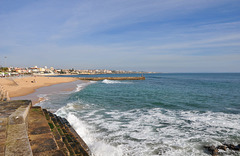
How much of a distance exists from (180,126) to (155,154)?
3978 mm

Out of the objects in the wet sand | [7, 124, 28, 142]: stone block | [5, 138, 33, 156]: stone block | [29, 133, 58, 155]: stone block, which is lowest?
the wet sand

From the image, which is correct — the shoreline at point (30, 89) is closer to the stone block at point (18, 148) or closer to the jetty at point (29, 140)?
the jetty at point (29, 140)

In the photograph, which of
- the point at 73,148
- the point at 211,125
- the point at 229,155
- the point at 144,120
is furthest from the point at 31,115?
the point at 211,125

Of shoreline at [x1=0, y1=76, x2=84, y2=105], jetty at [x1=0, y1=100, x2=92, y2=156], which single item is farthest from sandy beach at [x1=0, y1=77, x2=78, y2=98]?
jetty at [x1=0, y1=100, x2=92, y2=156]

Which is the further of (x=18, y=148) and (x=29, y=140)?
(x=29, y=140)

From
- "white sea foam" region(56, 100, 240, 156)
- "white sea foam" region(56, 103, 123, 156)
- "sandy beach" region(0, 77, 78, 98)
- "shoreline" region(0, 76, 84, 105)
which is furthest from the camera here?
"sandy beach" region(0, 77, 78, 98)

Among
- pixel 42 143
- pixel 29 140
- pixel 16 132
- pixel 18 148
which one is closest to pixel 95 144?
pixel 42 143

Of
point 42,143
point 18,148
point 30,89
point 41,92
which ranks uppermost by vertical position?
point 18,148

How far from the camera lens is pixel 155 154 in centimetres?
568

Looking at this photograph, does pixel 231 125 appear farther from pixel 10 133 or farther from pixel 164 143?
pixel 10 133

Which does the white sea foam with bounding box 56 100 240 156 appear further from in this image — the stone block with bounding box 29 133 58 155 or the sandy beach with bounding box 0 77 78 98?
the sandy beach with bounding box 0 77 78 98

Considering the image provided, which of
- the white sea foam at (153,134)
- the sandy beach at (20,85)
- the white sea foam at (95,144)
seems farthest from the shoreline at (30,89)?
the white sea foam at (153,134)

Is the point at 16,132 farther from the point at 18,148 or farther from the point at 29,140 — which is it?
the point at 18,148

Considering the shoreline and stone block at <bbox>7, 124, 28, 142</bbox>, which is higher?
stone block at <bbox>7, 124, 28, 142</bbox>
